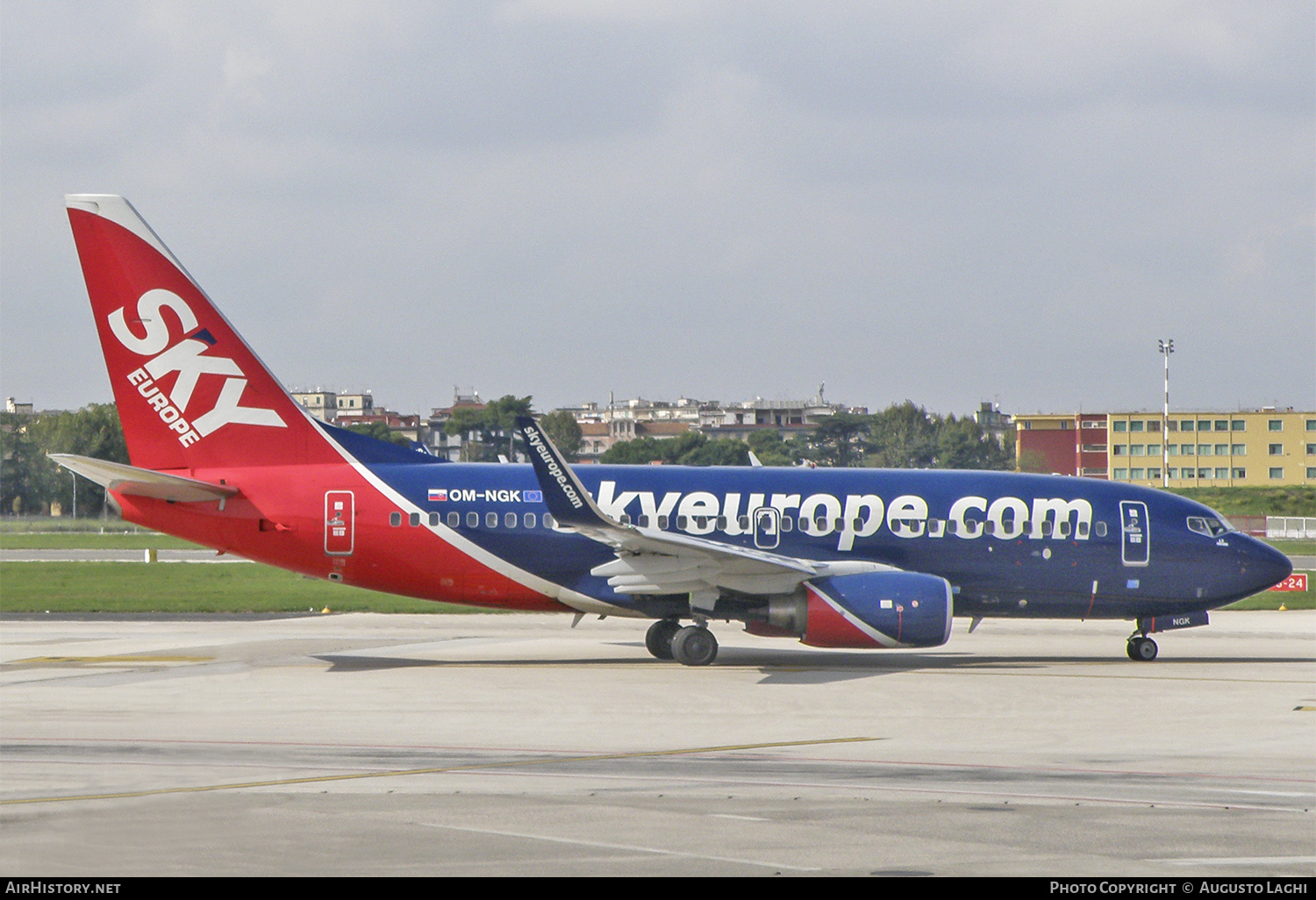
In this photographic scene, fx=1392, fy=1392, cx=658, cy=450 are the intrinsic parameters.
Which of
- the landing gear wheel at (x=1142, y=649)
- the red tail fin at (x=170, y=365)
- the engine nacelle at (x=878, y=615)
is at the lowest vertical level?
the landing gear wheel at (x=1142, y=649)

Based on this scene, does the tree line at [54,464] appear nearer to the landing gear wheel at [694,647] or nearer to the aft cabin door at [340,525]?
the aft cabin door at [340,525]

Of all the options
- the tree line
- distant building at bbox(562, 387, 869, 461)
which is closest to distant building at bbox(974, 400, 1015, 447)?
distant building at bbox(562, 387, 869, 461)

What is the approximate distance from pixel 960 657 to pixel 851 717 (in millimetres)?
9392

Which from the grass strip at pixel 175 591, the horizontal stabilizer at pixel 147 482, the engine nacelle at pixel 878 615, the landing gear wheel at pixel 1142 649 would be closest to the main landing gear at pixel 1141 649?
the landing gear wheel at pixel 1142 649

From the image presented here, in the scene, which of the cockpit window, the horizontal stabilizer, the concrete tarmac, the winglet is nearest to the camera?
the concrete tarmac

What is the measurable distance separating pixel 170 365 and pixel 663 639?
10.8 meters

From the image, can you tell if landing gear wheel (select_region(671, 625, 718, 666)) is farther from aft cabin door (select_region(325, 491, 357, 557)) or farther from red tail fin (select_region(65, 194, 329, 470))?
A: red tail fin (select_region(65, 194, 329, 470))

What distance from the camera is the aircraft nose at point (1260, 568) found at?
27562mm

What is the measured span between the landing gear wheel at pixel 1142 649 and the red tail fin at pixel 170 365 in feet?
53.6

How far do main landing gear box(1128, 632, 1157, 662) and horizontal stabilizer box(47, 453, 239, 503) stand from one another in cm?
1767

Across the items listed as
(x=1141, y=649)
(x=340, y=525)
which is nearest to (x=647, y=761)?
(x=340, y=525)

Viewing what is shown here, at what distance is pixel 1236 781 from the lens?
14945 mm

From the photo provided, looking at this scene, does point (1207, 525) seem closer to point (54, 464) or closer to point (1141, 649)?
point (1141, 649)

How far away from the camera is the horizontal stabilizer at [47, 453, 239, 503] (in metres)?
24.4
